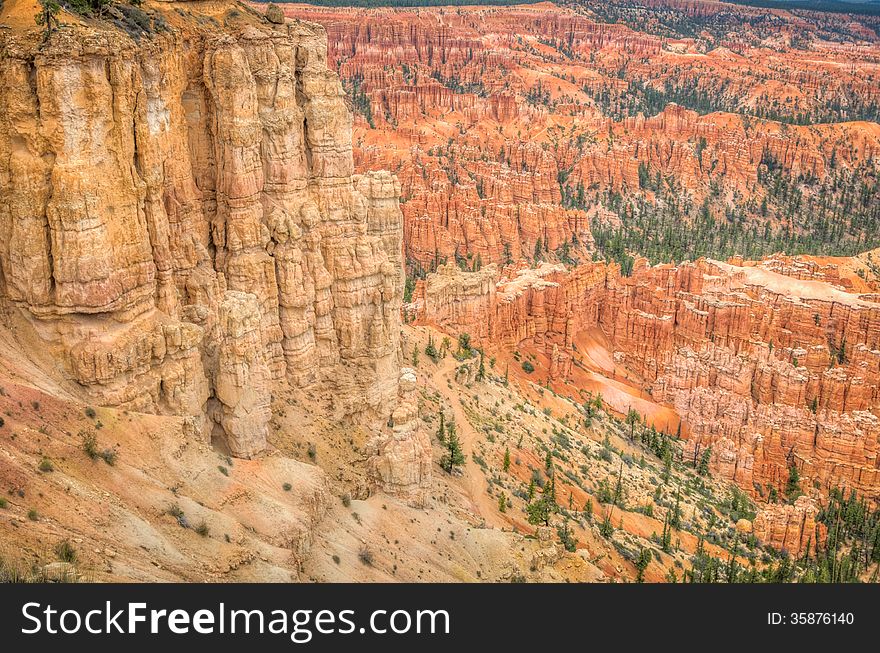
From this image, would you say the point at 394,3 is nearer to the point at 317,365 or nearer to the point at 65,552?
the point at 317,365

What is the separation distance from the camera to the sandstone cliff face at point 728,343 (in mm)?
50969

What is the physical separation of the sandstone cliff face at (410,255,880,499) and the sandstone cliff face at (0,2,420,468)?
26.5 meters

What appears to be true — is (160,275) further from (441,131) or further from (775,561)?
(441,131)

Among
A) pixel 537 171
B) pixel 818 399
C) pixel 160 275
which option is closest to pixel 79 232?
pixel 160 275

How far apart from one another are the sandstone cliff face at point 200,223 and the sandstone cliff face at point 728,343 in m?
26.5

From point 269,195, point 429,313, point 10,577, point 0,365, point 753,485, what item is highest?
point 269,195

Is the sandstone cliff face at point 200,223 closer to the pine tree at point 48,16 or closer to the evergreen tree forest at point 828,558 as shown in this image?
the pine tree at point 48,16

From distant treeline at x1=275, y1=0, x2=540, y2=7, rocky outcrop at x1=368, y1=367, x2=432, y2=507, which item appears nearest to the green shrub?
rocky outcrop at x1=368, y1=367, x2=432, y2=507

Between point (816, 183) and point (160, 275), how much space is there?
116282 mm

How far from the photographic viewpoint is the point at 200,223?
24.7m

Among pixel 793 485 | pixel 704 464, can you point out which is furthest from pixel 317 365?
pixel 793 485

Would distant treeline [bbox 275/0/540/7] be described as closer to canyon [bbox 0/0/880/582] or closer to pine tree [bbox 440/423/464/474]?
canyon [bbox 0/0/880/582]

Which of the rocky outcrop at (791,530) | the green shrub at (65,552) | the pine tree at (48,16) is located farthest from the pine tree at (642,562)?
the pine tree at (48,16)

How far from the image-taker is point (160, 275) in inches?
886
